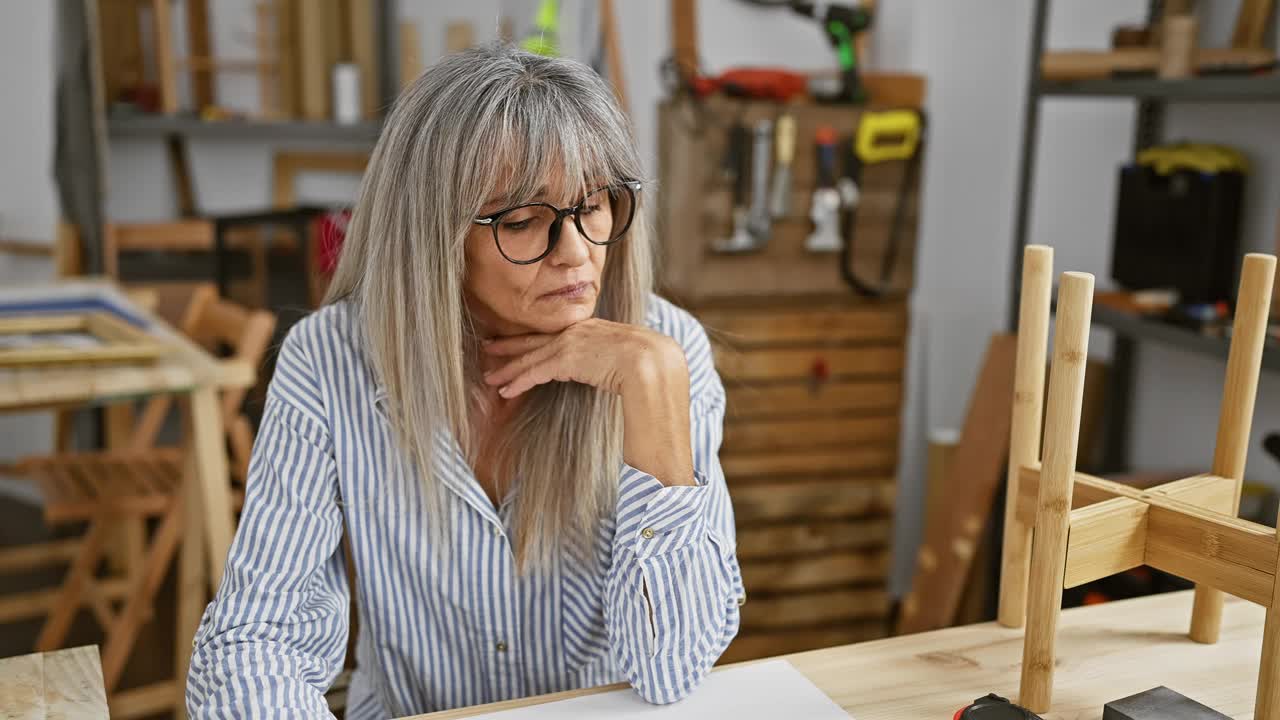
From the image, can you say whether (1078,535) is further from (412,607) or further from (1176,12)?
(1176,12)

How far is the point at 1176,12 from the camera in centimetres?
241

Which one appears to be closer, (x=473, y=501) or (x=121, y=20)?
(x=473, y=501)

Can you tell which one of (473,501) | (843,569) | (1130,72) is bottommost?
(843,569)

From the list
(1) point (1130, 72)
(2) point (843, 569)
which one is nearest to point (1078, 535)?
(1) point (1130, 72)

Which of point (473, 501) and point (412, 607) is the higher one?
point (473, 501)

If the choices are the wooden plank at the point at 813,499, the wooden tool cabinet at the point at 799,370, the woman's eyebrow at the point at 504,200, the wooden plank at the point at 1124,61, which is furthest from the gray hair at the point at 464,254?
the wooden plank at the point at 813,499

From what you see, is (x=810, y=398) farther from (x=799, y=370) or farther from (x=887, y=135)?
(x=887, y=135)

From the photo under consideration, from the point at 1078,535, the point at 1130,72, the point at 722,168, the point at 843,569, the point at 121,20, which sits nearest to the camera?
the point at 1078,535

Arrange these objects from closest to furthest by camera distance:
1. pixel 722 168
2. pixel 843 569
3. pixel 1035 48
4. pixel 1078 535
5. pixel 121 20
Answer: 1. pixel 1078 535
2. pixel 1035 48
3. pixel 722 168
4. pixel 843 569
5. pixel 121 20

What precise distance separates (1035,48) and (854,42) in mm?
681

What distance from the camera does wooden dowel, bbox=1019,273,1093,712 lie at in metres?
0.93

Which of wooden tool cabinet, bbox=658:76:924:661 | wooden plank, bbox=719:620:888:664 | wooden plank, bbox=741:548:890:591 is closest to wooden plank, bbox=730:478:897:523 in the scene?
wooden tool cabinet, bbox=658:76:924:661

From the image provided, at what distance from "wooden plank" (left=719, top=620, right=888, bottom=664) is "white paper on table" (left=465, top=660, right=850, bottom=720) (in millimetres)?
1955

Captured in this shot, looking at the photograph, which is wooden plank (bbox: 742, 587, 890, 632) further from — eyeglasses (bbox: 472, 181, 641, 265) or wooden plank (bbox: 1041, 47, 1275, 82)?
eyeglasses (bbox: 472, 181, 641, 265)
